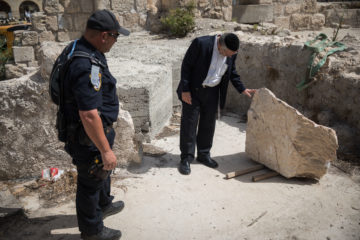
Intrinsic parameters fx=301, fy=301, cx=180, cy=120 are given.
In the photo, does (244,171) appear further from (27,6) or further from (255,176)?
(27,6)

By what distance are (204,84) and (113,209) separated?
5.37 feet

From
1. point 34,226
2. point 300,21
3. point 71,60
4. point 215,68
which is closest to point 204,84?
point 215,68

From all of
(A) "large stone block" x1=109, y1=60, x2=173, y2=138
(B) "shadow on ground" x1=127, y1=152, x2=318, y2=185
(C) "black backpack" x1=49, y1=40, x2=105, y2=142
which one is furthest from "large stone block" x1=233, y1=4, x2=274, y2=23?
(C) "black backpack" x1=49, y1=40, x2=105, y2=142

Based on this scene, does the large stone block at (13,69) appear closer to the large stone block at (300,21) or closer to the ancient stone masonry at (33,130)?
the ancient stone masonry at (33,130)

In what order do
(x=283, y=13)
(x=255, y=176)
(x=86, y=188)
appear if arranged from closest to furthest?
(x=86, y=188) → (x=255, y=176) → (x=283, y=13)

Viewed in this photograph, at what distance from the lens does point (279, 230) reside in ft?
8.72

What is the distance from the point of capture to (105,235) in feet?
7.92

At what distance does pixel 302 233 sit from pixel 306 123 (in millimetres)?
1143

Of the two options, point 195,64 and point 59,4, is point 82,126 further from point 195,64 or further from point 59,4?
point 59,4

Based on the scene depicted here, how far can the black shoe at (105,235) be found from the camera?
238cm

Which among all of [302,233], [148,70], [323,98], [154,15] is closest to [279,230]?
[302,233]

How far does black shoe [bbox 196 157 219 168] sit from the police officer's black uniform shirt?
6.10 feet

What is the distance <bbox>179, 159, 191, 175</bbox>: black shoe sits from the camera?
3.58 meters

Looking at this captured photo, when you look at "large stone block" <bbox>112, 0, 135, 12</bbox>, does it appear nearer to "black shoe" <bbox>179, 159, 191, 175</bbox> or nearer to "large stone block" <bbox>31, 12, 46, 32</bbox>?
"large stone block" <bbox>31, 12, 46, 32</bbox>
